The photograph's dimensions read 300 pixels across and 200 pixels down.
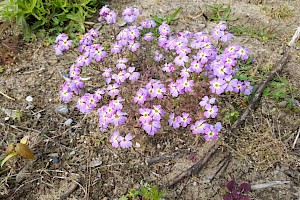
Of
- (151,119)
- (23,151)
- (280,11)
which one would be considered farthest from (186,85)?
(280,11)

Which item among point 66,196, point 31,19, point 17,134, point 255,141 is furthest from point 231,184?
point 31,19

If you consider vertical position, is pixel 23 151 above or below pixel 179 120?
below

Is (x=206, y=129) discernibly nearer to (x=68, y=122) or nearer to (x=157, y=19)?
(x=68, y=122)

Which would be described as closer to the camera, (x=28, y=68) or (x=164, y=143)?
(x=164, y=143)

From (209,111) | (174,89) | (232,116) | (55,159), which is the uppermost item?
(174,89)

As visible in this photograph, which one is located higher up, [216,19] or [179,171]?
[216,19]

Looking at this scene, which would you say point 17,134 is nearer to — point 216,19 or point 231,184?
point 231,184

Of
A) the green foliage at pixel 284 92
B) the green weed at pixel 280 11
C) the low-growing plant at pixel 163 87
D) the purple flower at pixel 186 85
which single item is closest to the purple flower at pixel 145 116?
the low-growing plant at pixel 163 87

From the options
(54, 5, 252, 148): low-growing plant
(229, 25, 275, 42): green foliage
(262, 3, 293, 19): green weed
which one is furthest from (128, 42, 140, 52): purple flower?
(262, 3, 293, 19): green weed
